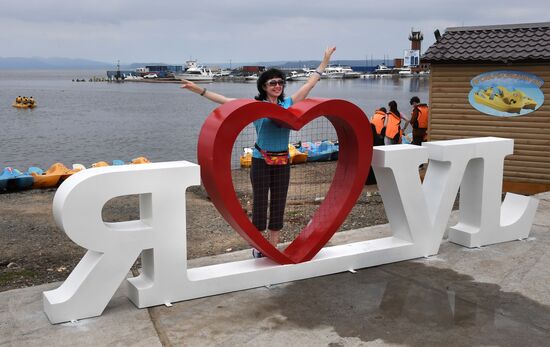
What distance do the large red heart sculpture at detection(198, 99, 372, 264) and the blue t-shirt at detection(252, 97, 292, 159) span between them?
0.11 meters

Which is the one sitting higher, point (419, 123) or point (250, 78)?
point (250, 78)

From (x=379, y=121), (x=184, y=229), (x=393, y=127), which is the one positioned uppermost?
(x=379, y=121)

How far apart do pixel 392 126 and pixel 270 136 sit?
7.72 m

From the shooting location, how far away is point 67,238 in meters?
8.38

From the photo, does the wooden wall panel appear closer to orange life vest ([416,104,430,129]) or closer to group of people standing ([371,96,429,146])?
group of people standing ([371,96,429,146])

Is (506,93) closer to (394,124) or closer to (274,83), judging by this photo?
(394,124)

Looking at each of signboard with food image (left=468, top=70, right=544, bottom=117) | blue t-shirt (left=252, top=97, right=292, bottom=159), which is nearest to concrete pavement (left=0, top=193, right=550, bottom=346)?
blue t-shirt (left=252, top=97, right=292, bottom=159)

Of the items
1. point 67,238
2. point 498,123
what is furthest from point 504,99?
point 67,238

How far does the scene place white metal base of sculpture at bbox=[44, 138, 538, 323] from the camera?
4.84 m

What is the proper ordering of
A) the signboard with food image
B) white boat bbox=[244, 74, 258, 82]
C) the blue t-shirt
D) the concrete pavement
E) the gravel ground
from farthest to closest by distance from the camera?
white boat bbox=[244, 74, 258, 82], the signboard with food image, the gravel ground, the blue t-shirt, the concrete pavement

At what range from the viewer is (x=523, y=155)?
1094 centimetres

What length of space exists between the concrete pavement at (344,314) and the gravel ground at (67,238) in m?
1.43

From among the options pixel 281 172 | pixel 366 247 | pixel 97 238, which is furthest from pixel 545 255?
pixel 97 238

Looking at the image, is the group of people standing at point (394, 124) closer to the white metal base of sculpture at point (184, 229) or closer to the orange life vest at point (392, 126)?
the orange life vest at point (392, 126)
